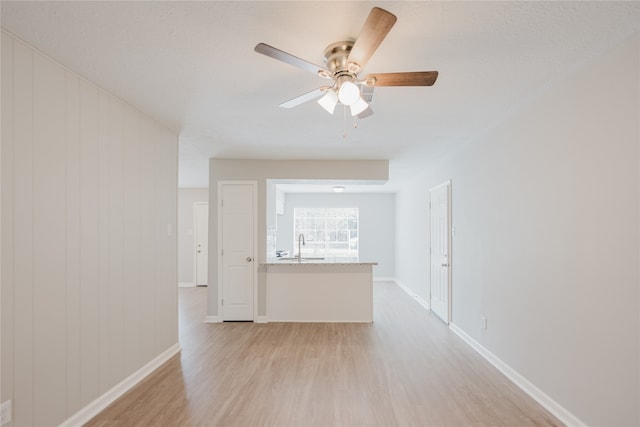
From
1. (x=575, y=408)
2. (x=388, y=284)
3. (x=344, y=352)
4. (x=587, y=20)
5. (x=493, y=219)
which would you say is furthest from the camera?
(x=388, y=284)

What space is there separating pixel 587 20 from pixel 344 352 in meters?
3.42

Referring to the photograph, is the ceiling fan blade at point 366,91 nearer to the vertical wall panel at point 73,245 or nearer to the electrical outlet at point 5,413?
the vertical wall panel at point 73,245

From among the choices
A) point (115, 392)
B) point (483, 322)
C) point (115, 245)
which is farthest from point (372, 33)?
point (483, 322)

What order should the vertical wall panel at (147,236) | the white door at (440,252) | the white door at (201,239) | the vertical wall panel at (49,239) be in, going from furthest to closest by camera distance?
the white door at (201,239)
the white door at (440,252)
the vertical wall panel at (147,236)
the vertical wall panel at (49,239)

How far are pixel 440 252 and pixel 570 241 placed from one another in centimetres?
286

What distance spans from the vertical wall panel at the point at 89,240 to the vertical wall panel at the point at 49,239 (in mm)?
171

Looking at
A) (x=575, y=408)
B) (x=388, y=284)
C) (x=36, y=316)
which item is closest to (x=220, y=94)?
(x=36, y=316)

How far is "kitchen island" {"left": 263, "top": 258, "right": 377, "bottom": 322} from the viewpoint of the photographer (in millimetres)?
4988

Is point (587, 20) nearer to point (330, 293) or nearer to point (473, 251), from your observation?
point (473, 251)

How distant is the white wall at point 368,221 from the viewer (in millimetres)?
8789

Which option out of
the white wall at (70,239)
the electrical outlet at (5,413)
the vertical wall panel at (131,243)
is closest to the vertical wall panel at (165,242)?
the white wall at (70,239)

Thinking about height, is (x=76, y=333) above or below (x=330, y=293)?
above

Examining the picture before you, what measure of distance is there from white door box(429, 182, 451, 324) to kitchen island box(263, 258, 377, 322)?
1.07m

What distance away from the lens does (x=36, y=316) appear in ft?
6.53
